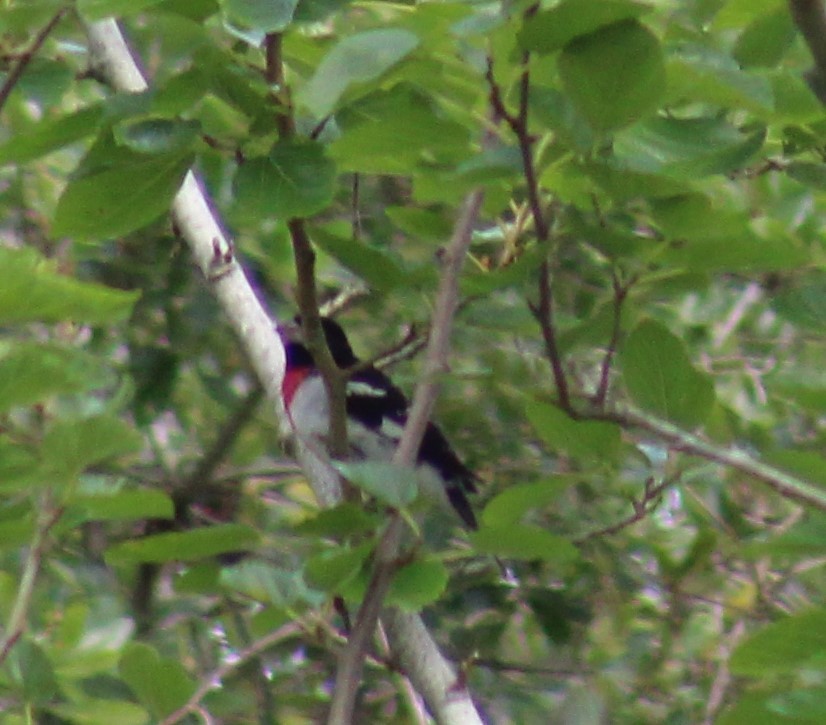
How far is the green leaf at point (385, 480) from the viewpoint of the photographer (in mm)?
1035

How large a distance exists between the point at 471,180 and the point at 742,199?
177 cm

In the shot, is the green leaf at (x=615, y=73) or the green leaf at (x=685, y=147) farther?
the green leaf at (x=685, y=147)

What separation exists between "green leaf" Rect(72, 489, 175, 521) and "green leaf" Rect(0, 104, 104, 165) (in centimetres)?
31

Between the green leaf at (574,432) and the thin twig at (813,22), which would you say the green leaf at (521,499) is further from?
the thin twig at (813,22)

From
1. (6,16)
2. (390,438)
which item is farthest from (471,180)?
(390,438)

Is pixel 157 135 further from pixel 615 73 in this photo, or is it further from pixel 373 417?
pixel 373 417

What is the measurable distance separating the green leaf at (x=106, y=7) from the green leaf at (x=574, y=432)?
441mm

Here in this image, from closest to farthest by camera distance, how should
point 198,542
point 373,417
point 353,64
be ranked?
point 353,64 < point 198,542 < point 373,417

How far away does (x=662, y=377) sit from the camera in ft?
3.74

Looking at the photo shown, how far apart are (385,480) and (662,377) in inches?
10.5


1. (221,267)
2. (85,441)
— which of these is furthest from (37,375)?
(221,267)

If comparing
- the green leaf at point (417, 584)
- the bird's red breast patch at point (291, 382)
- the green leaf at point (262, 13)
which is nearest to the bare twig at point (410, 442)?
the green leaf at point (417, 584)

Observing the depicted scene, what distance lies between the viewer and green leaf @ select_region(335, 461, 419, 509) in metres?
1.04

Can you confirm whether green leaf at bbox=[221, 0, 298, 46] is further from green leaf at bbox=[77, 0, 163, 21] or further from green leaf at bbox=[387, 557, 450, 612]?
green leaf at bbox=[387, 557, 450, 612]
